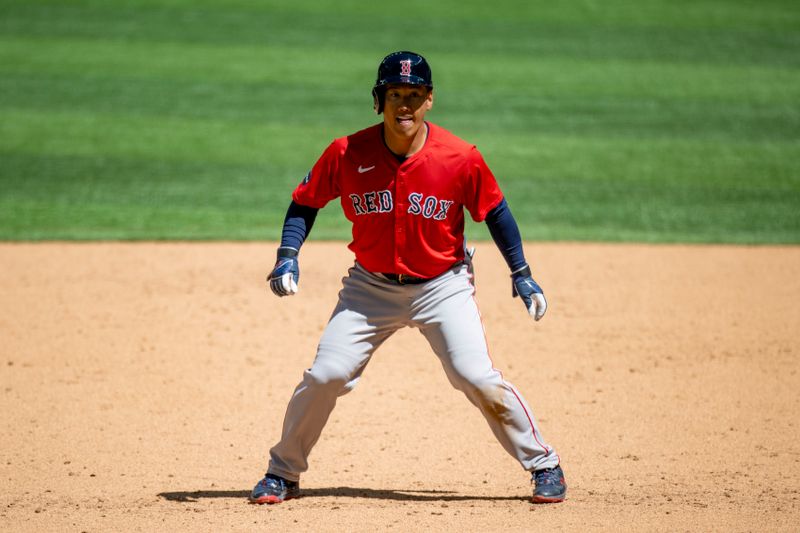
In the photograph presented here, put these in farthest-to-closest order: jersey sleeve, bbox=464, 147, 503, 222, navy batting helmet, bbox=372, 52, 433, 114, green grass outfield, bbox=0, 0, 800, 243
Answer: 1. green grass outfield, bbox=0, 0, 800, 243
2. jersey sleeve, bbox=464, 147, 503, 222
3. navy batting helmet, bbox=372, 52, 433, 114

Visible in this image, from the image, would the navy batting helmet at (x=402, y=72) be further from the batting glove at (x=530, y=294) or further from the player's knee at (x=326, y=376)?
the player's knee at (x=326, y=376)

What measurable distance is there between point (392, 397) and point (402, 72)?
2.33 metres

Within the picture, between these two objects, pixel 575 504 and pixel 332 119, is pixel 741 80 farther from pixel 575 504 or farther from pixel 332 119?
pixel 575 504

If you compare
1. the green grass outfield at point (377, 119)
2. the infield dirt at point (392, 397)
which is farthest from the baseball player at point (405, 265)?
the green grass outfield at point (377, 119)

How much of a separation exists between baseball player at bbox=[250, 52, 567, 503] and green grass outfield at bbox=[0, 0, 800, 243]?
16.5 feet

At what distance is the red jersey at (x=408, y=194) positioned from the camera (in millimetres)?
4281

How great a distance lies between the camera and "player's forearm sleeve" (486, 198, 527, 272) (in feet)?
14.4

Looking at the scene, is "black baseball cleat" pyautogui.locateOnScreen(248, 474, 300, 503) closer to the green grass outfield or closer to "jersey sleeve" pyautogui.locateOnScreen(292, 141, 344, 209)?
"jersey sleeve" pyautogui.locateOnScreen(292, 141, 344, 209)

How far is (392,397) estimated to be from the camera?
19.5ft

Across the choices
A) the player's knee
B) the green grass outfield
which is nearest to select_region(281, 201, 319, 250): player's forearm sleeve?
the player's knee

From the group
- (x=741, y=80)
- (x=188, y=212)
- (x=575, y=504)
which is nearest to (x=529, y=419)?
(x=575, y=504)

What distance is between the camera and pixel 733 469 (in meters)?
4.86

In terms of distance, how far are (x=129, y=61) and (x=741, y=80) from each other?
7995 millimetres

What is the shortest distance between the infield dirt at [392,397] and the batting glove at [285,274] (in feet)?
3.08
